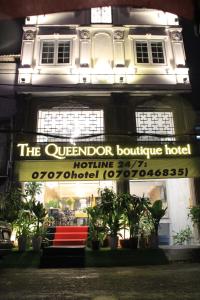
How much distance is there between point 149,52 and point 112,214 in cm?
884

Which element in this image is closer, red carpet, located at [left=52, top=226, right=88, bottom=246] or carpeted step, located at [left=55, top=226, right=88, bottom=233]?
red carpet, located at [left=52, top=226, right=88, bottom=246]

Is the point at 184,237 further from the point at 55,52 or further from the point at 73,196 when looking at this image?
the point at 55,52

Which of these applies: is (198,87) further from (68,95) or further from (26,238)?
(26,238)

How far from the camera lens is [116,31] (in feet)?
51.5

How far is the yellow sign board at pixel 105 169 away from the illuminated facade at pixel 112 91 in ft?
0.31

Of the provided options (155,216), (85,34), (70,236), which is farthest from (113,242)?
(85,34)

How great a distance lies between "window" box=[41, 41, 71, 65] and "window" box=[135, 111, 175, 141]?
462cm

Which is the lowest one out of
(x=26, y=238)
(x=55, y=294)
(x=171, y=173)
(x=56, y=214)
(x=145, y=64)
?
(x=55, y=294)

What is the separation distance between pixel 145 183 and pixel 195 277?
A: 9.27 metres

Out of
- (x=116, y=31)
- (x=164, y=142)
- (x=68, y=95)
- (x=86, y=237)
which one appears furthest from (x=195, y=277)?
(x=116, y=31)

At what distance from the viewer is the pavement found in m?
4.71

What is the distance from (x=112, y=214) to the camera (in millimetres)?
10844

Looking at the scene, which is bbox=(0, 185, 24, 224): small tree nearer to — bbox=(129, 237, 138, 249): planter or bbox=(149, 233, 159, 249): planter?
bbox=(129, 237, 138, 249): planter

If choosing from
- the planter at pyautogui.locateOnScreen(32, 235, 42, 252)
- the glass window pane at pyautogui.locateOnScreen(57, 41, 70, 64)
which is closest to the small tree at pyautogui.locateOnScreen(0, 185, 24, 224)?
the planter at pyautogui.locateOnScreen(32, 235, 42, 252)
